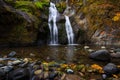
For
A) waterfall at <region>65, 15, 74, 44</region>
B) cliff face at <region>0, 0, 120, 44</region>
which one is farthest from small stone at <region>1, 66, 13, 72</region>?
waterfall at <region>65, 15, 74, 44</region>

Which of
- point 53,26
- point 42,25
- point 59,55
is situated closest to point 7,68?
point 59,55

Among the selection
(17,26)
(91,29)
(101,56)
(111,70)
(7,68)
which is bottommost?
(111,70)

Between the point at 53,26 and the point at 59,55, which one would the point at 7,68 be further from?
the point at 53,26

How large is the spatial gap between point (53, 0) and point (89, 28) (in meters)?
9.33

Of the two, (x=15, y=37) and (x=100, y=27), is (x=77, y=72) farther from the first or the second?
(x=100, y=27)

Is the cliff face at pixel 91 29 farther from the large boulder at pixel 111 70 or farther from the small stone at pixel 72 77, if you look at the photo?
the small stone at pixel 72 77

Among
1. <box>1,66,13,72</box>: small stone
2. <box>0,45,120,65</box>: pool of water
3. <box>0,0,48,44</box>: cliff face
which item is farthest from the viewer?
<box>0,0,48,44</box>: cliff face

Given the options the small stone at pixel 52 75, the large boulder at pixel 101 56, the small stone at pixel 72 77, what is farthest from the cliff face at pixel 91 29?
the small stone at pixel 52 75

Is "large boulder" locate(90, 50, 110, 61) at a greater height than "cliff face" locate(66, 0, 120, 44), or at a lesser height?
lesser

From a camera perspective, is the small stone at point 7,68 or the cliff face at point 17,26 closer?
the small stone at point 7,68

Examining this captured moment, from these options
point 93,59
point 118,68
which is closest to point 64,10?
point 93,59

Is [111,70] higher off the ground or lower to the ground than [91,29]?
lower

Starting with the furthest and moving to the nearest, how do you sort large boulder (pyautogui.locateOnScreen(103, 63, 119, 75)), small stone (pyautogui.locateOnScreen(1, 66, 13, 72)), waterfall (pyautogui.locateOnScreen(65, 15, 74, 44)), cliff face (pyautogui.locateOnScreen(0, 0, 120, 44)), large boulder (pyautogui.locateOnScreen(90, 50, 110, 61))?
1. waterfall (pyautogui.locateOnScreen(65, 15, 74, 44))
2. cliff face (pyautogui.locateOnScreen(0, 0, 120, 44))
3. large boulder (pyautogui.locateOnScreen(90, 50, 110, 61))
4. large boulder (pyautogui.locateOnScreen(103, 63, 119, 75))
5. small stone (pyautogui.locateOnScreen(1, 66, 13, 72))

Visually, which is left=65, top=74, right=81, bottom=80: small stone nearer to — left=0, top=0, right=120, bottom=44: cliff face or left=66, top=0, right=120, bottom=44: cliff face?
left=0, top=0, right=120, bottom=44: cliff face
